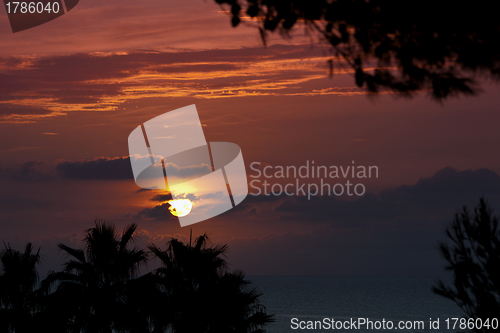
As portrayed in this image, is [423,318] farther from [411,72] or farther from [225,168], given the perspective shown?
[411,72]

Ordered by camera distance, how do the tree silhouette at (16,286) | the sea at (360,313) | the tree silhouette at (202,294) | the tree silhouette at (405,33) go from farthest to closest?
the sea at (360,313) < the tree silhouette at (16,286) < the tree silhouette at (202,294) < the tree silhouette at (405,33)

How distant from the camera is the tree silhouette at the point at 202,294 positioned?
50.3 ft

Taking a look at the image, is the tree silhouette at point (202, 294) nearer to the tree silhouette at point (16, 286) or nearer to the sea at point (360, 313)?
the tree silhouette at point (16, 286)

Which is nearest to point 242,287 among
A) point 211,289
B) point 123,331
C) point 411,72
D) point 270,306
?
point 211,289

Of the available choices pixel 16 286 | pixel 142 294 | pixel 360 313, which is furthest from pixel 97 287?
pixel 360 313

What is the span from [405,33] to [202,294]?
10935mm

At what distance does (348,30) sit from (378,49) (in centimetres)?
49

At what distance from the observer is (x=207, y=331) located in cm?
1570

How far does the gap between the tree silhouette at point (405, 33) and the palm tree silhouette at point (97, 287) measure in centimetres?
1166

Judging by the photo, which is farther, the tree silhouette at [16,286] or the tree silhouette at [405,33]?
the tree silhouette at [16,286]

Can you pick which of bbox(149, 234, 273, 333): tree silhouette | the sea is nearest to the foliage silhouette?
bbox(149, 234, 273, 333): tree silhouette

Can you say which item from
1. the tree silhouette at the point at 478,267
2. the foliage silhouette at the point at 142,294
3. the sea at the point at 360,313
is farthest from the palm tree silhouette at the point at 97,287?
the sea at the point at 360,313

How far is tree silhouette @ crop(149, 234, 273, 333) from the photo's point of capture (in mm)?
15344

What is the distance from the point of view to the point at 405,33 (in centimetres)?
702
